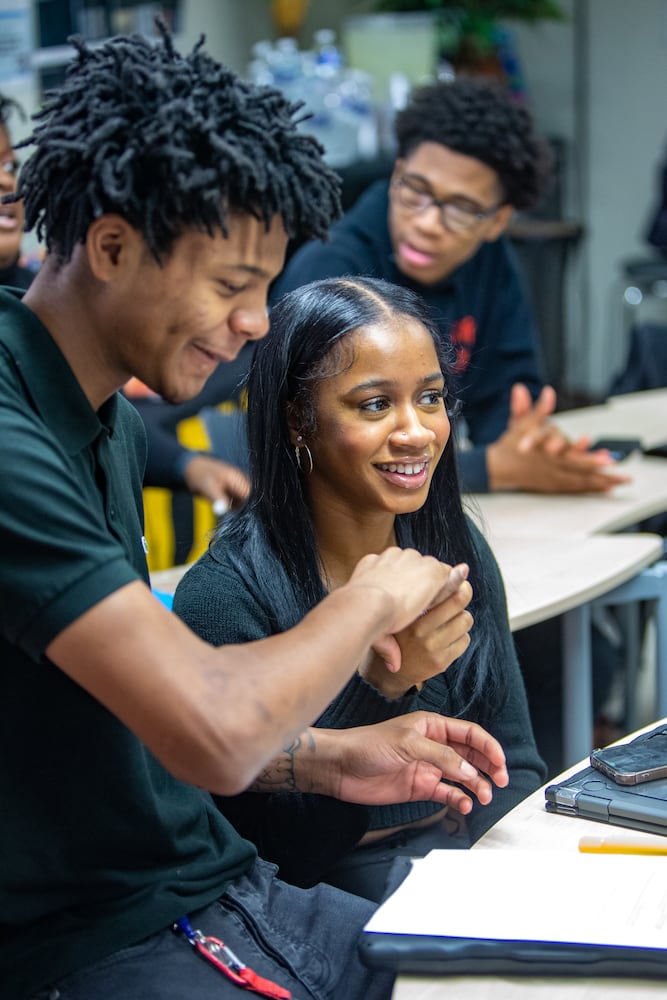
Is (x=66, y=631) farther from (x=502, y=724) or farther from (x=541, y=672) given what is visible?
(x=541, y=672)

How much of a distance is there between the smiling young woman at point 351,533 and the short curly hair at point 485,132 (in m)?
1.27

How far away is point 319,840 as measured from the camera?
56.3 inches

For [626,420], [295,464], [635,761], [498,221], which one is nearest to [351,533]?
[295,464]

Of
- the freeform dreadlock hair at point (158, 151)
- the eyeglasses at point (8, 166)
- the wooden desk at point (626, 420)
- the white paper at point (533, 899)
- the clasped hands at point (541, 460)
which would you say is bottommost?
the wooden desk at point (626, 420)

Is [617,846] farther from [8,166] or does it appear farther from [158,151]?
[8,166]

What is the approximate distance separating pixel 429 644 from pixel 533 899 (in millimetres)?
Result: 326

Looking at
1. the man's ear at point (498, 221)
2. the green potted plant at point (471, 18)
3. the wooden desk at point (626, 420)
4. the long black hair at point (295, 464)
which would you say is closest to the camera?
the long black hair at point (295, 464)

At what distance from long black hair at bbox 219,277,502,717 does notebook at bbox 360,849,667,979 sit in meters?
0.45

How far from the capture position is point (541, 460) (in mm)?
2709

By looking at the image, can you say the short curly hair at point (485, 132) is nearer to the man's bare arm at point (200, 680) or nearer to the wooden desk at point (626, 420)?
the wooden desk at point (626, 420)

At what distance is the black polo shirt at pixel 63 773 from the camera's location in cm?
95

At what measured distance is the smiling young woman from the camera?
1.43m

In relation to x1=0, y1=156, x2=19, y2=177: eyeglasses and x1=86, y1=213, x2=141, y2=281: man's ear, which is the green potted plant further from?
x1=86, y1=213, x2=141, y2=281: man's ear

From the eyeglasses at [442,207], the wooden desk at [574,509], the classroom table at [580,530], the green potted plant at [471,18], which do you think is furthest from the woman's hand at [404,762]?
the green potted plant at [471,18]
